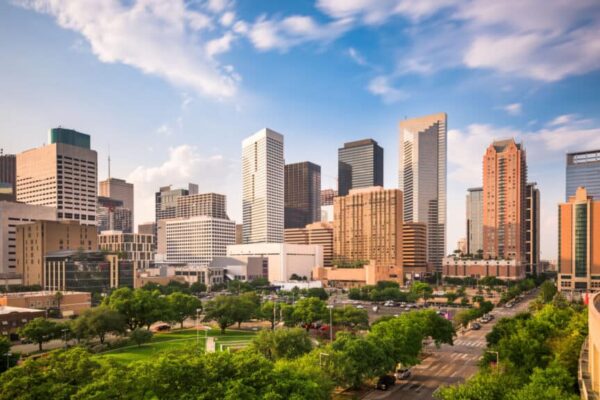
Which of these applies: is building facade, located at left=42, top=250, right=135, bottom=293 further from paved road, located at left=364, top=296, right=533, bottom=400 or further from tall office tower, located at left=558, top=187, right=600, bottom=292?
tall office tower, located at left=558, top=187, right=600, bottom=292

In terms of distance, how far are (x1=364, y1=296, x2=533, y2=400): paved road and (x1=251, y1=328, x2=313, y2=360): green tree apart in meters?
9.14

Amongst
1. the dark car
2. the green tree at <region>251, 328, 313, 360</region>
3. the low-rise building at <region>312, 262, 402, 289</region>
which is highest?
the green tree at <region>251, 328, 313, 360</region>

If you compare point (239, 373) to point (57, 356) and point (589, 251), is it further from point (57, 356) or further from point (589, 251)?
point (589, 251)

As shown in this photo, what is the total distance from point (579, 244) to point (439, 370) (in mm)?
123548

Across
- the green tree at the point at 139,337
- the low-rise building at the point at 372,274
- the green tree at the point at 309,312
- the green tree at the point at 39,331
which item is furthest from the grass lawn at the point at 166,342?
the low-rise building at the point at 372,274

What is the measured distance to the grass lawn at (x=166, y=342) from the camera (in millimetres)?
62344

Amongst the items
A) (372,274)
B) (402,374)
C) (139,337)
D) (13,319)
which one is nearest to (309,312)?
(402,374)

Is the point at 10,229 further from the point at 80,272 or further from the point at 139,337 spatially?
the point at 139,337

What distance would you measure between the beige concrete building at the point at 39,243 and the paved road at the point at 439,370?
400 ft

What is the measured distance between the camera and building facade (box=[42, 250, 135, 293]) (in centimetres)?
13377

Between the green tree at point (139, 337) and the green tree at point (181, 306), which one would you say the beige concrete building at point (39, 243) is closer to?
the green tree at point (181, 306)

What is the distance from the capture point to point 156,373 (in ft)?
105

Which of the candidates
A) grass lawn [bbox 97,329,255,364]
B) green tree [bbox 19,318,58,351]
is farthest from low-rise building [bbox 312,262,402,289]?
green tree [bbox 19,318,58,351]

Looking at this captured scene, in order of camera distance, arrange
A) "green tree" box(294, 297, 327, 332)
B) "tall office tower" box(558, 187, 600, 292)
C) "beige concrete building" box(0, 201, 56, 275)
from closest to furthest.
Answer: "green tree" box(294, 297, 327, 332)
"tall office tower" box(558, 187, 600, 292)
"beige concrete building" box(0, 201, 56, 275)
